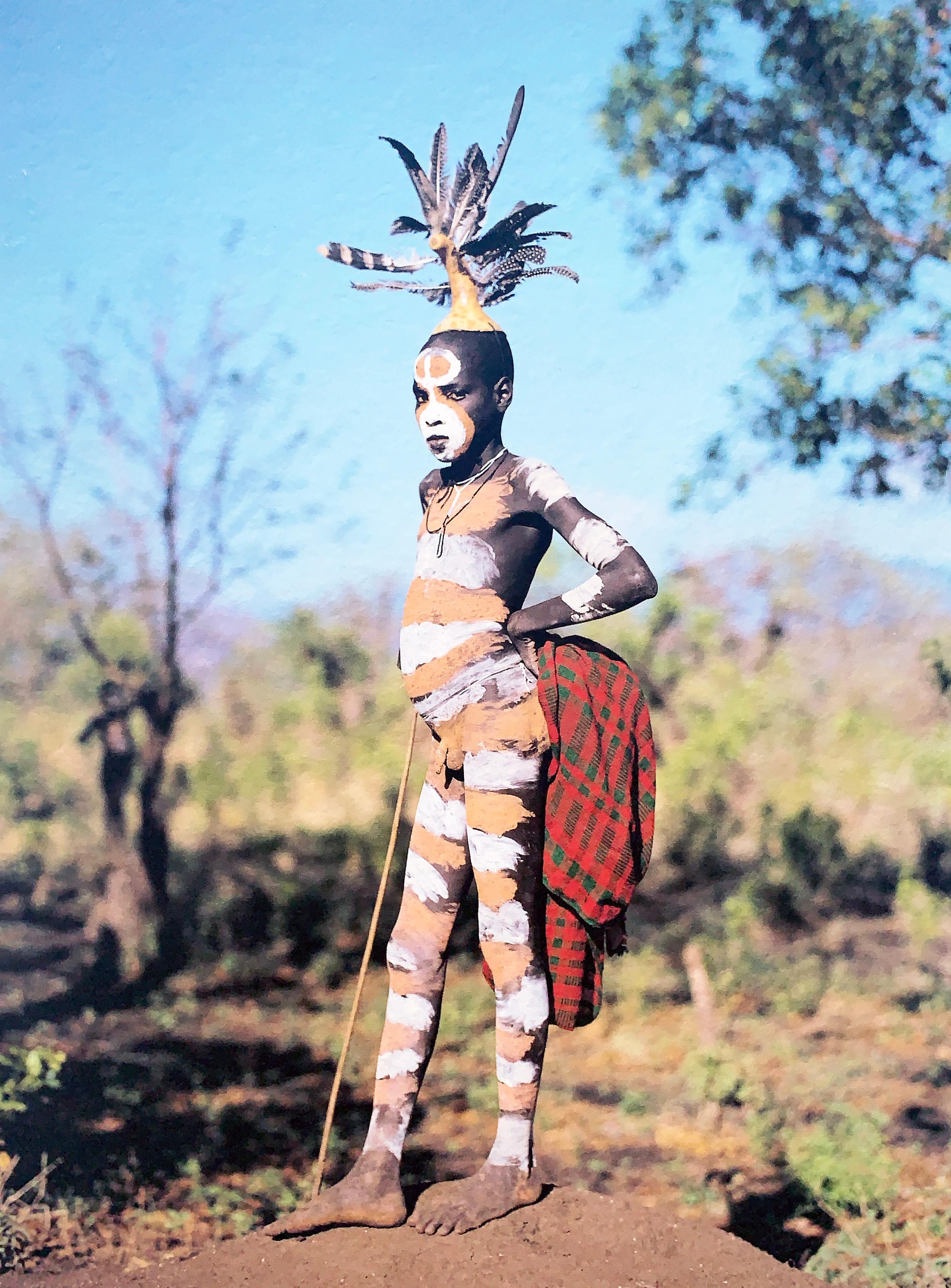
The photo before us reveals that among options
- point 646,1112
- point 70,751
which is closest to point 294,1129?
point 646,1112

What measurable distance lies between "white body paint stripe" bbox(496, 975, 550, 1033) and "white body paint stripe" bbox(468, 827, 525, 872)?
0.90 feet

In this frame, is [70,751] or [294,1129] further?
[70,751]

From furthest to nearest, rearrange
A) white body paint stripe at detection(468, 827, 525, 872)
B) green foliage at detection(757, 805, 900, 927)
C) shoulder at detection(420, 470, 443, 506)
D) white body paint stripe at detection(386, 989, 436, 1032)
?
1. green foliage at detection(757, 805, 900, 927)
2. shoulder at detection(420, 470, 443, 506)
3. white body paint stripe at detection(386, 989, 436, 1032)
4. white body paint stripe at detection(468, 827, 525, 872)

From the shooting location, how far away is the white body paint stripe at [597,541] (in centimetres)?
290

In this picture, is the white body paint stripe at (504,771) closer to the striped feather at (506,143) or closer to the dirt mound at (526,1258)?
the dirt mound at (526,1258)

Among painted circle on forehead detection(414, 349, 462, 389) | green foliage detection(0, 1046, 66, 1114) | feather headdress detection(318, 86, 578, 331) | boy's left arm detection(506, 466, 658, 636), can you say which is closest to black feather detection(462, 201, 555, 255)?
feather headdress detection(318, 86, 578, 331)

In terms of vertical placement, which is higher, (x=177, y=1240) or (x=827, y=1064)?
(x=827, y=1064)

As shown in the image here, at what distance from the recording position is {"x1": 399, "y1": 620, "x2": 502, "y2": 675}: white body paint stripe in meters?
3.01

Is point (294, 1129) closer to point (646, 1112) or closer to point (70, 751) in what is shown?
point (646, 1112)

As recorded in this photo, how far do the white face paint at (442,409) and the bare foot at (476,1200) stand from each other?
70.4 inches

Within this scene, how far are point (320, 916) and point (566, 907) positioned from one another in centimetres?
169

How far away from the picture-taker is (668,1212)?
10.4ft

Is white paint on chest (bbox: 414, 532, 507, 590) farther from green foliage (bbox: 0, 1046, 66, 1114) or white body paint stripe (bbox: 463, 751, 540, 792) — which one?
green foliage (bbox: 0, 1046, 66, 1114)

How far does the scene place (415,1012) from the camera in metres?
3.05
